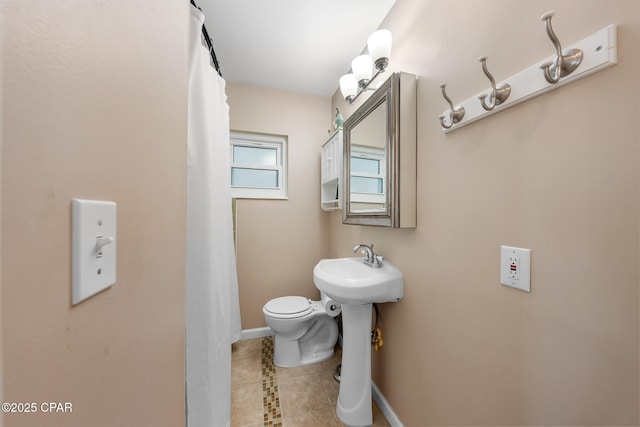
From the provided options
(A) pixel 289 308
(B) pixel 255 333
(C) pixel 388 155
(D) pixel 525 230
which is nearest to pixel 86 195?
(D) pixel 525 230

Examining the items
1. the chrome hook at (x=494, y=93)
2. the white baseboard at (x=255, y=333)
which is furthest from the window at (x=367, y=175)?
the white baseboard at (x=255, y=333)

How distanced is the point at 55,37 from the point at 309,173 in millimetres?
1979

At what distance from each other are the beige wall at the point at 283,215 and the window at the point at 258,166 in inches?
3.1

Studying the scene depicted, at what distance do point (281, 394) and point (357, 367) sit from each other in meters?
0.57

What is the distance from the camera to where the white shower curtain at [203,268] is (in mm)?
938

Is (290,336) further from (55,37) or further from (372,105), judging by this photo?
(55,37)

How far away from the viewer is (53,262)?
248 mm

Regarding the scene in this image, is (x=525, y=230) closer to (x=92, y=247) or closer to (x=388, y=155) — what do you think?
(x=388, y=155)

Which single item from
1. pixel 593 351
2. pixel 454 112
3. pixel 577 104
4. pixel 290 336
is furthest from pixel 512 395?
pixel 290 336

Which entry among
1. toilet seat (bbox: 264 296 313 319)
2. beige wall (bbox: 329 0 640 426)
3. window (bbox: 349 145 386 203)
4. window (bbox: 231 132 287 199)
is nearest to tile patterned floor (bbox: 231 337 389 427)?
toilet seat (bbox: 264 296 313 319)

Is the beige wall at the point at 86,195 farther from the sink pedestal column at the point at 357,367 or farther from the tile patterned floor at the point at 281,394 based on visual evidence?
the tile patterned floor at the point at 281,394

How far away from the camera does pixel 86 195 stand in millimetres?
294

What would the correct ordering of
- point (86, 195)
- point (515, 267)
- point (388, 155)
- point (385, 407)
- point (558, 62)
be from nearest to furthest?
point (86, 195) → point (558, 62) → point (515, 267) → point (388, 155) → point (385, 407)

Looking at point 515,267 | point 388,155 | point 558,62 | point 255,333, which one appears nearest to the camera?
point 558,62
